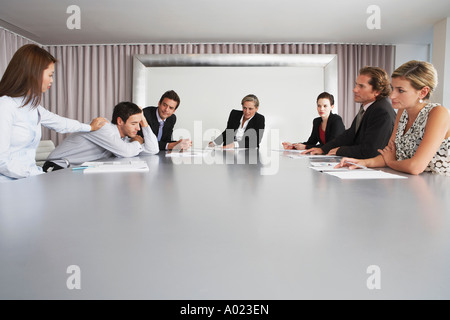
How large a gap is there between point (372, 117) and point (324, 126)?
1395mm

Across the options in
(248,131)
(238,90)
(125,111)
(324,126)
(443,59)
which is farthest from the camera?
(238,90)

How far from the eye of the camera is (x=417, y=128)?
64.7 inches

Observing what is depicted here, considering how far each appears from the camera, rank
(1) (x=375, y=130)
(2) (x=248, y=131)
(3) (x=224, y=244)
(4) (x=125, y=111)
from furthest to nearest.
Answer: (2) (x=248, y=131), (4) (x=125, y=111), (1) (x=375, y=130), (3) (x=224, y=244)

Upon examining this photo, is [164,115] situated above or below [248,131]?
above

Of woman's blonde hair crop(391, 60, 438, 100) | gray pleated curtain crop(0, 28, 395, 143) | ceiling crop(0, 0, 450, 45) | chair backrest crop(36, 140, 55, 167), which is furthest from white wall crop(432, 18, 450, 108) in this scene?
chair backrest crop(36, 140, 55, 167)

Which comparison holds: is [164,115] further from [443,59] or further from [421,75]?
[443,59]

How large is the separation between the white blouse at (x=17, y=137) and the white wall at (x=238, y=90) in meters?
3.61

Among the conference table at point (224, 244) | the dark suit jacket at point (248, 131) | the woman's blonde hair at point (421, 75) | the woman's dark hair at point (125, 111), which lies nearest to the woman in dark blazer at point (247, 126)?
the dark suit jacket at point (248, 131)

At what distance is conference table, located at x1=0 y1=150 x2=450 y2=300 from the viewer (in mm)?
360

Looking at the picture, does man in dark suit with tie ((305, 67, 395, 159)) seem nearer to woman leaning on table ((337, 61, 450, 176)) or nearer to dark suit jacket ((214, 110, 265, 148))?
woman leaning on table ((337, 61, 450, 176))

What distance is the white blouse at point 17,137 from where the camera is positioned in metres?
1.58


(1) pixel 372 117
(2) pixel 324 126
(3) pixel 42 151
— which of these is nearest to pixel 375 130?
(1) pixel 372 117

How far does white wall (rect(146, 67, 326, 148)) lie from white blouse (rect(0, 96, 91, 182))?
11.8ft

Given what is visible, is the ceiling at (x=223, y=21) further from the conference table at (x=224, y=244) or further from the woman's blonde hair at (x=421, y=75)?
the conference table at (x=224, y=244)
